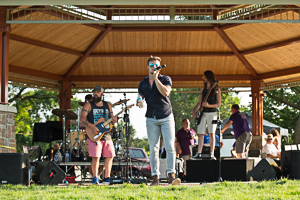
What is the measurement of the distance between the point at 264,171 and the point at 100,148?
107 inches

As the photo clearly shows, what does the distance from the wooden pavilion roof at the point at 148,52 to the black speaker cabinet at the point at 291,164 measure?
5921 millimetres

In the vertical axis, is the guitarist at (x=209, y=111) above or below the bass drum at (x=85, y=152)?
above

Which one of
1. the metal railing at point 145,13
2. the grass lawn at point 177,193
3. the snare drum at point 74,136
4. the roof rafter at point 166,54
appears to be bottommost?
the grass lawn at point 177,193

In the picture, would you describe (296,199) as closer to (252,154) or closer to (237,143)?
(237,143)

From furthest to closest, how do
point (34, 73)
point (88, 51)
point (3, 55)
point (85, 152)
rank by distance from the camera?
point (34, 73) → point (88, 51) → point (85, 152) → point (3, 55)

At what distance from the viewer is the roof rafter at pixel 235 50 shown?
46.2 feet

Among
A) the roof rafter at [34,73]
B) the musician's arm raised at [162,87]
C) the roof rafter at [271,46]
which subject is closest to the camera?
the musician's arm raised at [162,87]

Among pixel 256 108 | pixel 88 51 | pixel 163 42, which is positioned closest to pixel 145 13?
pixel 163 42

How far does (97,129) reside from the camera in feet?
26.5

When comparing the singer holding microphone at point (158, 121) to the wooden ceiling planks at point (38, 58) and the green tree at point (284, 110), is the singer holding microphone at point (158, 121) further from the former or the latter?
the green tree at point (284, 110)

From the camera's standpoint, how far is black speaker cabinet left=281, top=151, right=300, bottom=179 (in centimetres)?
772

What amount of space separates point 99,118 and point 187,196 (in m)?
3.27

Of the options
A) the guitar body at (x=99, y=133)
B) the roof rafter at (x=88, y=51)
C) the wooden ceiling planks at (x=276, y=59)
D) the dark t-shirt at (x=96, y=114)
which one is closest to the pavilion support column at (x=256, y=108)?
the wooden ceiling planks at (x=276, y=59)

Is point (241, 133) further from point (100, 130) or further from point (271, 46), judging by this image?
point (271, 46)
